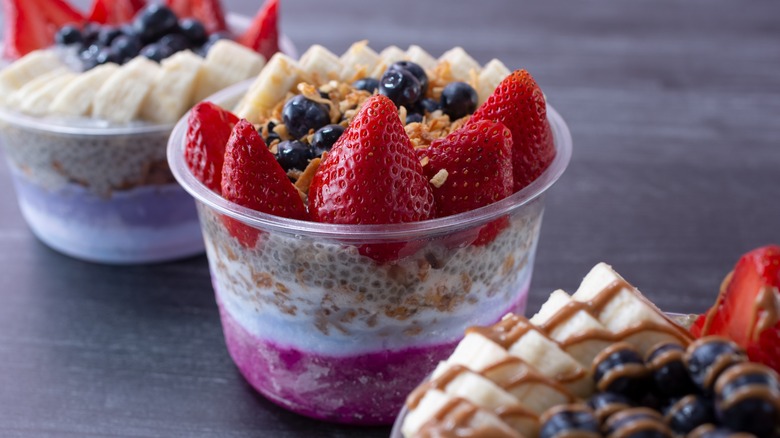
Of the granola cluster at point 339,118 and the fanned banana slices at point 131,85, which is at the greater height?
the granola cluster at point 339,118

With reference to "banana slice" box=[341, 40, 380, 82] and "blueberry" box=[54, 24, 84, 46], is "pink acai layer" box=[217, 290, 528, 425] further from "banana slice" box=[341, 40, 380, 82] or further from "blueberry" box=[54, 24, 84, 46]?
"blueberry" box=[54, 24, 84, 46]

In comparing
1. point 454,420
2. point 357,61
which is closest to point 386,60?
point 357,61

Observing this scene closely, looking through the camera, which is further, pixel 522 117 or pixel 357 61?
pixel 357 61

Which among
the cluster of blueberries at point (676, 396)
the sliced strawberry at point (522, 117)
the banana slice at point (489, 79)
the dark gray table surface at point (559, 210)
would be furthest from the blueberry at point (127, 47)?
the cluster of blueberries at point (676, 396)

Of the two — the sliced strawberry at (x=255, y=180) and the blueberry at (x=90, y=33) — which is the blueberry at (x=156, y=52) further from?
the sliced strawberry at (x=255, y=180)

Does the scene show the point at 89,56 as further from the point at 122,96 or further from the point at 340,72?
the point at 340,72

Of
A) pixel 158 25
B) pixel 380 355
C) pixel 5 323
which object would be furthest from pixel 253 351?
pixel 158 25
